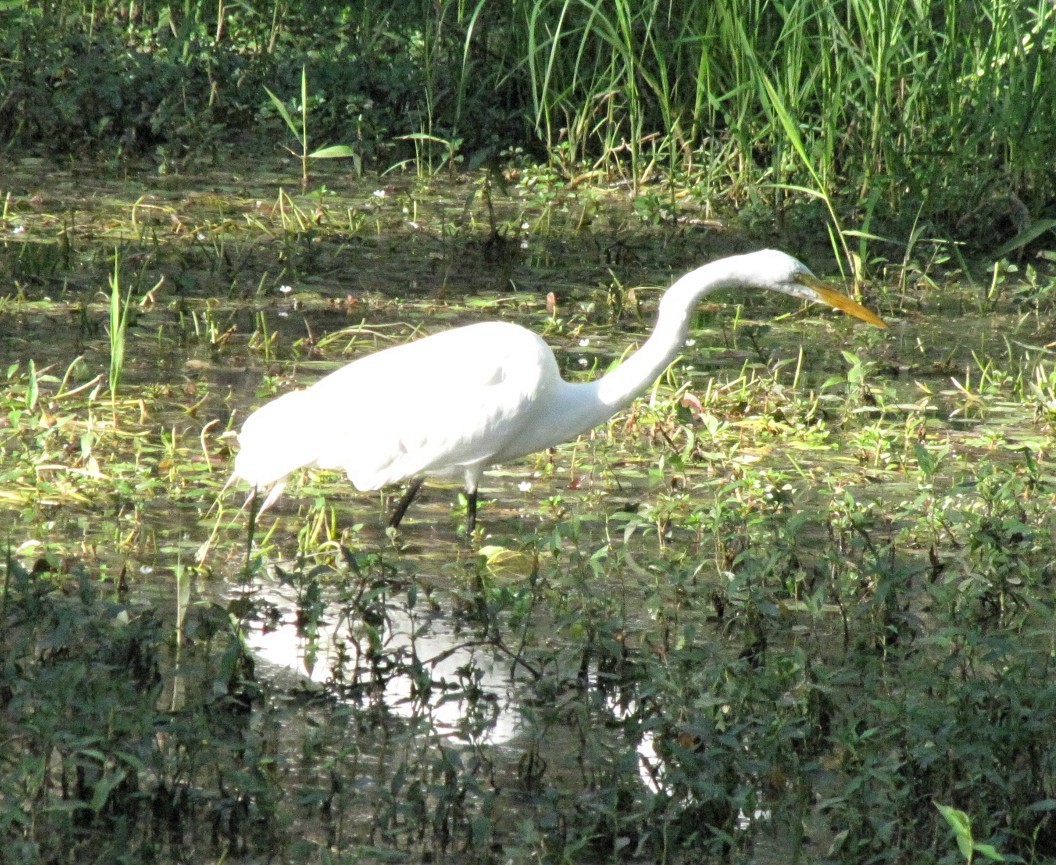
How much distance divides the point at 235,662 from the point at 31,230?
4475 millimetres

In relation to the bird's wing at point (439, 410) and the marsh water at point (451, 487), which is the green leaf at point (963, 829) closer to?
the marsh water at point (451, 487)

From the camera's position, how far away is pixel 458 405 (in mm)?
4453

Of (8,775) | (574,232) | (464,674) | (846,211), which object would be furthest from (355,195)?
(8,775)

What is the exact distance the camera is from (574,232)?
792 cm

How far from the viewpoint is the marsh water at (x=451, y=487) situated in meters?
3.48

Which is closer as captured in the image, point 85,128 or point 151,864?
point 151,864

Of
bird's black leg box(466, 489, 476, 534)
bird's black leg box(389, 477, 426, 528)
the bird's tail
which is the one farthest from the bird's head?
the bird's tail

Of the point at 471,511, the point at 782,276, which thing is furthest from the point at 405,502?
the point at 782,276

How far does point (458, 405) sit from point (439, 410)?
0.18 feet

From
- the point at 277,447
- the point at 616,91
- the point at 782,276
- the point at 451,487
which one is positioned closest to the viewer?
the point at 277,447

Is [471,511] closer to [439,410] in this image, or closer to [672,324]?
[439,410]

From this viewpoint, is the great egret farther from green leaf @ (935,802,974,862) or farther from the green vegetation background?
the green vegetation background

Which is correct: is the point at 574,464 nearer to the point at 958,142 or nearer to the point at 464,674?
the point at 464,674

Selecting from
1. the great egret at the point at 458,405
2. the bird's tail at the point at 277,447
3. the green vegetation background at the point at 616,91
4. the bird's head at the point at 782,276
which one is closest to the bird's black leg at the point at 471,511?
the great egret at the point at 458,405
